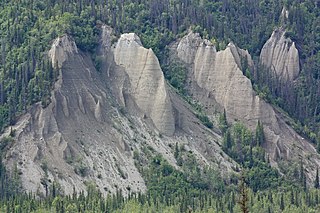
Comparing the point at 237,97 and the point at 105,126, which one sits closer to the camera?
the point at 105,126

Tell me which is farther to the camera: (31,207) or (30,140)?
(30,140)

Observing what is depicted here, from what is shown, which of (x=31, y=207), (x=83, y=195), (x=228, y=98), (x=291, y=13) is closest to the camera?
(x=31, y=207)

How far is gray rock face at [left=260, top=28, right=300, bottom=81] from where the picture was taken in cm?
19375

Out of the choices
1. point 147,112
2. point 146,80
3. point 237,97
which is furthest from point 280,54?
point 147,112

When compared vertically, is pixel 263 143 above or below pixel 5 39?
below

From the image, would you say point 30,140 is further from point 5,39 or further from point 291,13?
point 291,13

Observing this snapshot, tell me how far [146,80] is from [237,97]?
12.8m

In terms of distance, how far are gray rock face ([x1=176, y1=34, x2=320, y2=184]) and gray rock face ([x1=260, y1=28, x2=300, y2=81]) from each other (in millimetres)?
15301

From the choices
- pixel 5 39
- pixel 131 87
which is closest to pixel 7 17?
pixel 5 39

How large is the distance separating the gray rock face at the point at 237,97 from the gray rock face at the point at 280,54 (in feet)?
50.2

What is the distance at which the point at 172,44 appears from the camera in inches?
7042

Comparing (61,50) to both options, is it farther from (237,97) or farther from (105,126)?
(237,97)

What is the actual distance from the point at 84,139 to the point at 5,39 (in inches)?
682

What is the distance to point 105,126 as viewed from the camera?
16012cm
